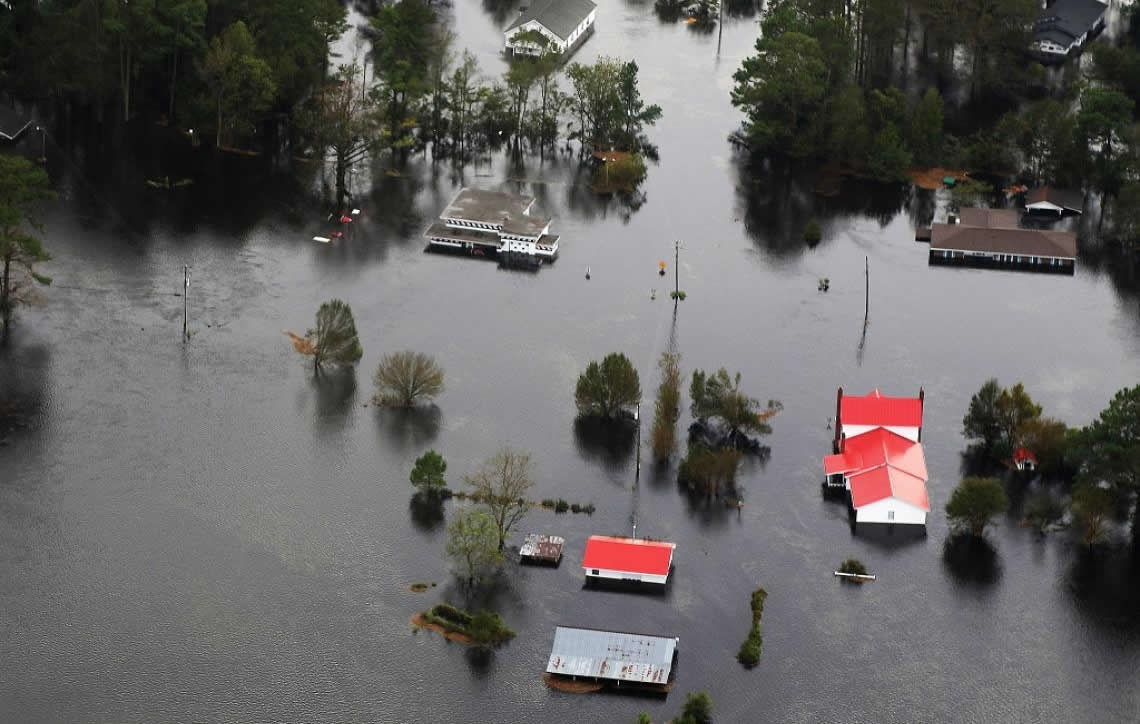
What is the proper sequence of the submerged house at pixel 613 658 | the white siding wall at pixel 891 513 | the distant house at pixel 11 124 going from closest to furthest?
the submerged house at pixel 613 658 < the white siding wall at pixel 891 513 < the distant house at pixel 11 124

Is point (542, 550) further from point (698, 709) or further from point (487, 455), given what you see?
point (698, 709)

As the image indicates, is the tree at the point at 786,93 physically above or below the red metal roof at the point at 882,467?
above

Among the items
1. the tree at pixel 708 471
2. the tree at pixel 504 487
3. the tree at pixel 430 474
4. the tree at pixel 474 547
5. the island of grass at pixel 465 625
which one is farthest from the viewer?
the tree at pixel 708 471

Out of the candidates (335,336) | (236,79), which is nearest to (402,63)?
(236,79)

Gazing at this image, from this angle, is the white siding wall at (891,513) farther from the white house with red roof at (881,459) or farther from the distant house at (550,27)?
the distant house at (550,27)

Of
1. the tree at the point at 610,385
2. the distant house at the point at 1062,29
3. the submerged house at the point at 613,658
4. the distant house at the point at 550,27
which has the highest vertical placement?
the distant house at the point at 1062,29

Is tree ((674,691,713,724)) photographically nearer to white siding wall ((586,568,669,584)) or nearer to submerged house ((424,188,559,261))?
white siding wall ((586,568,669,584))

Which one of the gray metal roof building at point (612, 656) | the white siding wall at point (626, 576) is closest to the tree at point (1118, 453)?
the white siding wall at point (626, 576)
